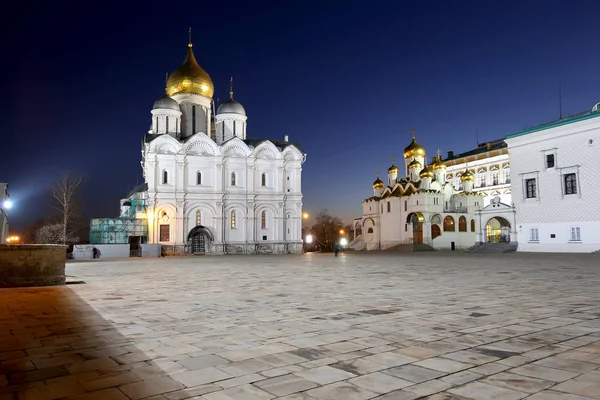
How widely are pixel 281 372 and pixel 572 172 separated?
34.8m

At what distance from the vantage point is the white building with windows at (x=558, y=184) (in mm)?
31203

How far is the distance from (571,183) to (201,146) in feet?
101

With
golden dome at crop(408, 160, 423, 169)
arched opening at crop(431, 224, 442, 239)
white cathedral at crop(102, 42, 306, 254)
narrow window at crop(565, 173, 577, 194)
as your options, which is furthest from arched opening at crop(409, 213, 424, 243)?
narrow window at crop(565, 173, 577, 194)

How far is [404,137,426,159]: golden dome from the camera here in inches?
2095

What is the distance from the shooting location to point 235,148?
43.1 m

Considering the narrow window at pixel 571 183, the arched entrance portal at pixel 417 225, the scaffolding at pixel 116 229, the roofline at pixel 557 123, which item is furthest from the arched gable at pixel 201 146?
the narrow window at pixel 571 183

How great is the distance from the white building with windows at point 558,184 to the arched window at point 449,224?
11.7 metres

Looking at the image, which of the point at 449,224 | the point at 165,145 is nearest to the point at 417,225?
the point at 449,224

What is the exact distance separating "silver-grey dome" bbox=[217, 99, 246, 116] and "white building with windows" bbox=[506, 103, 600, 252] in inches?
1034

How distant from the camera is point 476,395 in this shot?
3.43 metres

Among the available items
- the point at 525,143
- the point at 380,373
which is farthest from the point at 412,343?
the point at 525,143

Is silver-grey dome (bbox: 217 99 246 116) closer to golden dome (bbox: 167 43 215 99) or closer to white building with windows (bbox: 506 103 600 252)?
golden dome (bbox: 167 43 215 99)

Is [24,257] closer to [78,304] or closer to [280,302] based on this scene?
[78,304]

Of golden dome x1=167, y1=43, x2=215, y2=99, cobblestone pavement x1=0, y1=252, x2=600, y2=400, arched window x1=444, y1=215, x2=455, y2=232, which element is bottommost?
cobblestone pavement x1=0, y1=252, x2=600, y2=400
